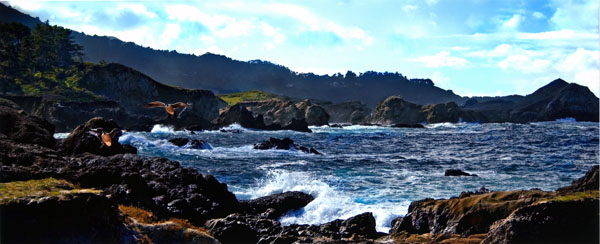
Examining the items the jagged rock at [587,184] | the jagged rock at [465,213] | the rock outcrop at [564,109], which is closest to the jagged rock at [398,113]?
the rock outcrop at [564,109]

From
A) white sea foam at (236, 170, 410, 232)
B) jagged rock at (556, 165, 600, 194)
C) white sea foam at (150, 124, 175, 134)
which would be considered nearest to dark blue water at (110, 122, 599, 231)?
white sea foam at (236, 170, 410, 232)

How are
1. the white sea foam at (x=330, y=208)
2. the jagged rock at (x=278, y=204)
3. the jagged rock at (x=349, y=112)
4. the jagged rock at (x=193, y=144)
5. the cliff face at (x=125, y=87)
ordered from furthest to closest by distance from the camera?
1. the jagged rock at (x=349, y=112)
2. the cliff face at (x=125, y=87)
3. the jagged rock at (x=193, y=144)
4. the jagged rock at (x=278, y=204)
5. the white sea foam at (x=330, y=208)

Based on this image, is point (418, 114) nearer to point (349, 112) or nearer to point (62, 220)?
point (349, 112)

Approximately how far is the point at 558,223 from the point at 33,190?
8.71 meters

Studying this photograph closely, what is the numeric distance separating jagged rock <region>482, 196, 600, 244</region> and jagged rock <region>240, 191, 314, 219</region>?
357 inches

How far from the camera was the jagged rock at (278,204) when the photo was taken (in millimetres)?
17453

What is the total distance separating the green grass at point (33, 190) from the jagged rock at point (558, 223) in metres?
7.20

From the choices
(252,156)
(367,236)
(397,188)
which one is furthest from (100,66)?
(367,236)

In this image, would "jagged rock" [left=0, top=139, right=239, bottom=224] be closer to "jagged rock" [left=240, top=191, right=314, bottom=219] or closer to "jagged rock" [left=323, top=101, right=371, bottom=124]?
"jagged rock" [left=240, top=191, right=314, bottom=219]

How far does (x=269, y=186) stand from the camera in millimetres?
22547

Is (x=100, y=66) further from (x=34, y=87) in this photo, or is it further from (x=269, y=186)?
(x=269, y=186)

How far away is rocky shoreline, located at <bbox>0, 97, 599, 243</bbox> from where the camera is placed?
786 cm

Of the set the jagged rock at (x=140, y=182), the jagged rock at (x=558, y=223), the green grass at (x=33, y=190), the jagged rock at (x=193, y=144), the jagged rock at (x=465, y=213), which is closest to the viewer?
the green grass at (x=33, y=190)

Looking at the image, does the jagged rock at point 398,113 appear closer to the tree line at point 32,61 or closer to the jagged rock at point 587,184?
the tree line at point 32,61
